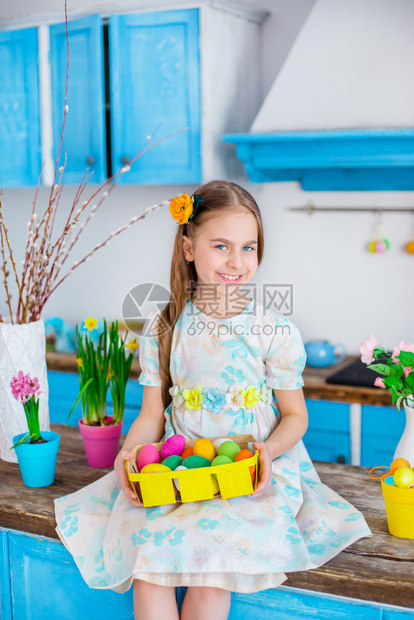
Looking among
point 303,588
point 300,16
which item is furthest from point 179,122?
point 303,588

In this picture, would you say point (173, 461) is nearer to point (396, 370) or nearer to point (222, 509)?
point (222, 509)

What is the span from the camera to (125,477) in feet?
4.27

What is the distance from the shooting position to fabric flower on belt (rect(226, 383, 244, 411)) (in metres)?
1.47

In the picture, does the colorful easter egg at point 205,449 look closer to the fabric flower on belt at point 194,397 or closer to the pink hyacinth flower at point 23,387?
the fabric flower on belt at point 194,397

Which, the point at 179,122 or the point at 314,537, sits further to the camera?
the point at 179,122

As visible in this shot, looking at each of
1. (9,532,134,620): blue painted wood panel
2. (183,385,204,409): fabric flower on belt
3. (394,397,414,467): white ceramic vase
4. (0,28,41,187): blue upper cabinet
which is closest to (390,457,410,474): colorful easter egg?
(394,397,414,467): white ceramic vase

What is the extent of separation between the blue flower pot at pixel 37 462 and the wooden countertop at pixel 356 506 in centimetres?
2

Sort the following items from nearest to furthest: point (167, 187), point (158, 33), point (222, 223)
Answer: point (222, 223) → point (158, 33) → point (167, 187)

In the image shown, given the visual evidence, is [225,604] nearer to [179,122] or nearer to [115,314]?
[179,122]

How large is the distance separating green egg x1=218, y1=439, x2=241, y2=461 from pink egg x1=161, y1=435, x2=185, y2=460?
90 mm

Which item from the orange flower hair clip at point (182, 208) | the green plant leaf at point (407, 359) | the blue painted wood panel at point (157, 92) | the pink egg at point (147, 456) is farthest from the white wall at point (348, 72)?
the pink egg at point (147, 456)

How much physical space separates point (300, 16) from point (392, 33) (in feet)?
1.84

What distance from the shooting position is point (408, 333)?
2865 mm

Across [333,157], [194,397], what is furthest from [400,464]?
[333,157]
